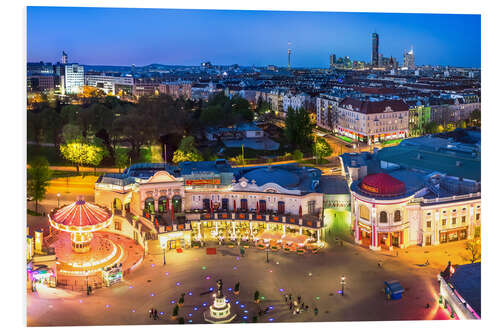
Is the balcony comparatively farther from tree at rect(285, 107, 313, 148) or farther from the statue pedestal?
tree at rect(285, 107, 313, 148)

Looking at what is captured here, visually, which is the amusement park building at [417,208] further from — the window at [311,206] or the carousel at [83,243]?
the carousel at [83,243]

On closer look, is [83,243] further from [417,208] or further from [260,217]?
[417,208]

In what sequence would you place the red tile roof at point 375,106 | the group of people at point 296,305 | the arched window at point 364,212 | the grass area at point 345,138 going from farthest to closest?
1. the grass area at point 345,138
2. the red tile roof at point 375,106
3. the arched window at point 364,212
4. the group of people at point 296,305

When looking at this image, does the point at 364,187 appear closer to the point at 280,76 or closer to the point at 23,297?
the point at 23,297

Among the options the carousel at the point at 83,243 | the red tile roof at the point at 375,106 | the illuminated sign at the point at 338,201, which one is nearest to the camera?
the carousel at the point at 83,243

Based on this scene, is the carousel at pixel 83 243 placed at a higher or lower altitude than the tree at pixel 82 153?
lower

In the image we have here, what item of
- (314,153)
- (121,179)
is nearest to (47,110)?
(121,179)

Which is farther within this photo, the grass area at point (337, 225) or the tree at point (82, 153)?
the tree at point (82, 153)

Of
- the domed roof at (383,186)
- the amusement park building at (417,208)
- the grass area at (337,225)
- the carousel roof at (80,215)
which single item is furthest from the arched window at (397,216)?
the carousel roof at (80,215)
